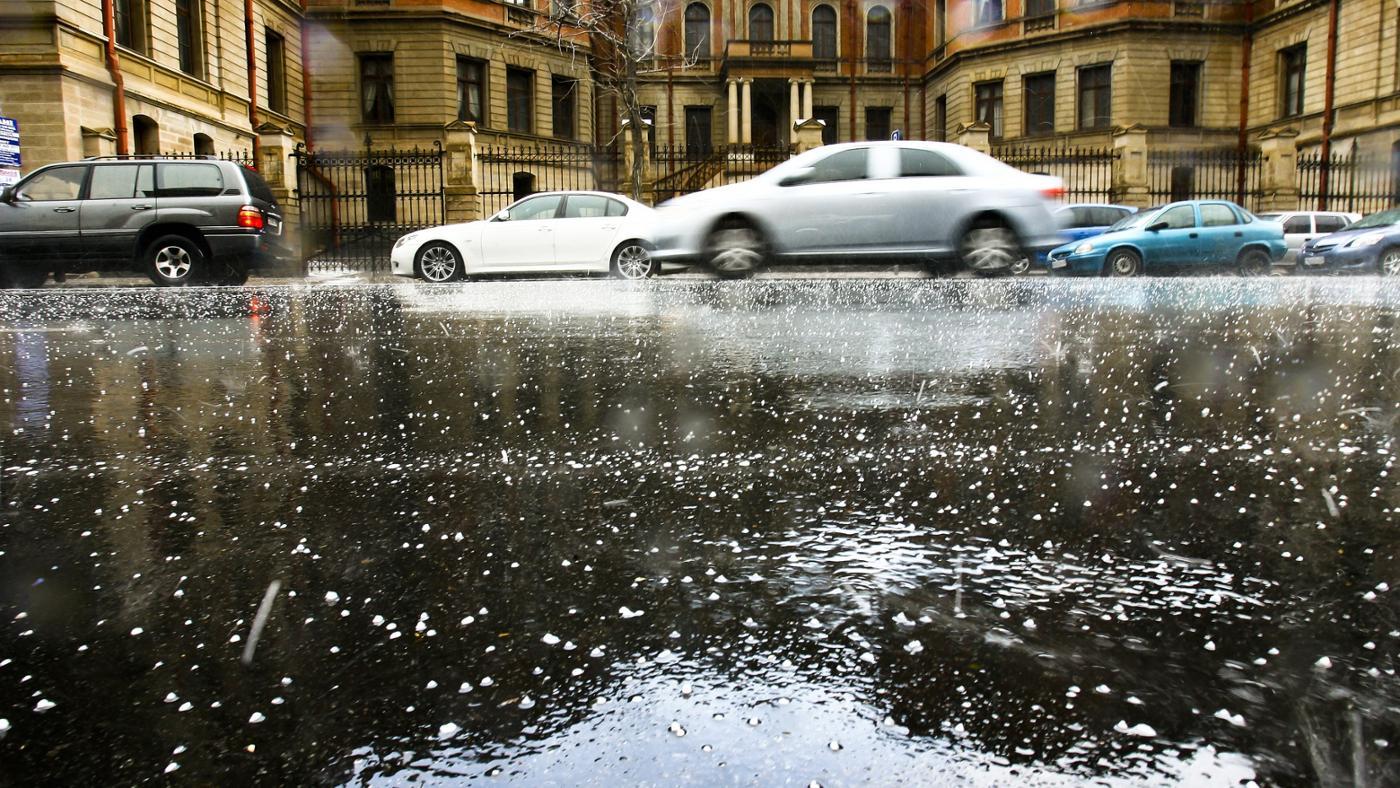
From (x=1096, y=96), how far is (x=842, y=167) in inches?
1322

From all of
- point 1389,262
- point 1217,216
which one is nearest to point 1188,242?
point 1217,216

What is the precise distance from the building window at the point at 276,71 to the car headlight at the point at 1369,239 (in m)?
32.0

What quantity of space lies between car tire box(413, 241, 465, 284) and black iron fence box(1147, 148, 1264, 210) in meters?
21.9

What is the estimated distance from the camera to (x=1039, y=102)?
137 ft

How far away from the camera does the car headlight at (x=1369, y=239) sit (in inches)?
735

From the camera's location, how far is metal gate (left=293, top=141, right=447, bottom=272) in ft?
82.1

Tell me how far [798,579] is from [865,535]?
38cm

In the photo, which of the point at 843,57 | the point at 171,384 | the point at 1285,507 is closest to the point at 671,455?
the point at 1285,507

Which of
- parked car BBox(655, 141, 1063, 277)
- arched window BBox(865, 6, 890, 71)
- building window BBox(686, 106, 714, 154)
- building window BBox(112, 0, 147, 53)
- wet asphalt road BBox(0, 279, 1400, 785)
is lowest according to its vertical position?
wet asphalt road BBox(0, 279, 1400, 785)

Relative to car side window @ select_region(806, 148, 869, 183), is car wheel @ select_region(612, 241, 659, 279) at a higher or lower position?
lower

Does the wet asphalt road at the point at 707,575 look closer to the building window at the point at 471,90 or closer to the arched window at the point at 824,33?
the building window at the point at 471,90

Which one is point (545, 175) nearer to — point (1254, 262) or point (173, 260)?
point (173, 260)

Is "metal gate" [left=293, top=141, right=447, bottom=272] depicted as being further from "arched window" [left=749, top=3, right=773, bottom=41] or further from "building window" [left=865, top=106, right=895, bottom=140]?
"building window" [left=865, top=106, right=895, bottom=140]

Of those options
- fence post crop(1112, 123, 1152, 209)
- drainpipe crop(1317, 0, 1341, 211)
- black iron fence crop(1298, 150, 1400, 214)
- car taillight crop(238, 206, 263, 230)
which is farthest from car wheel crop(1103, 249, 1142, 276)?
drainpipe crop(1317, 0, 1341, 211)
